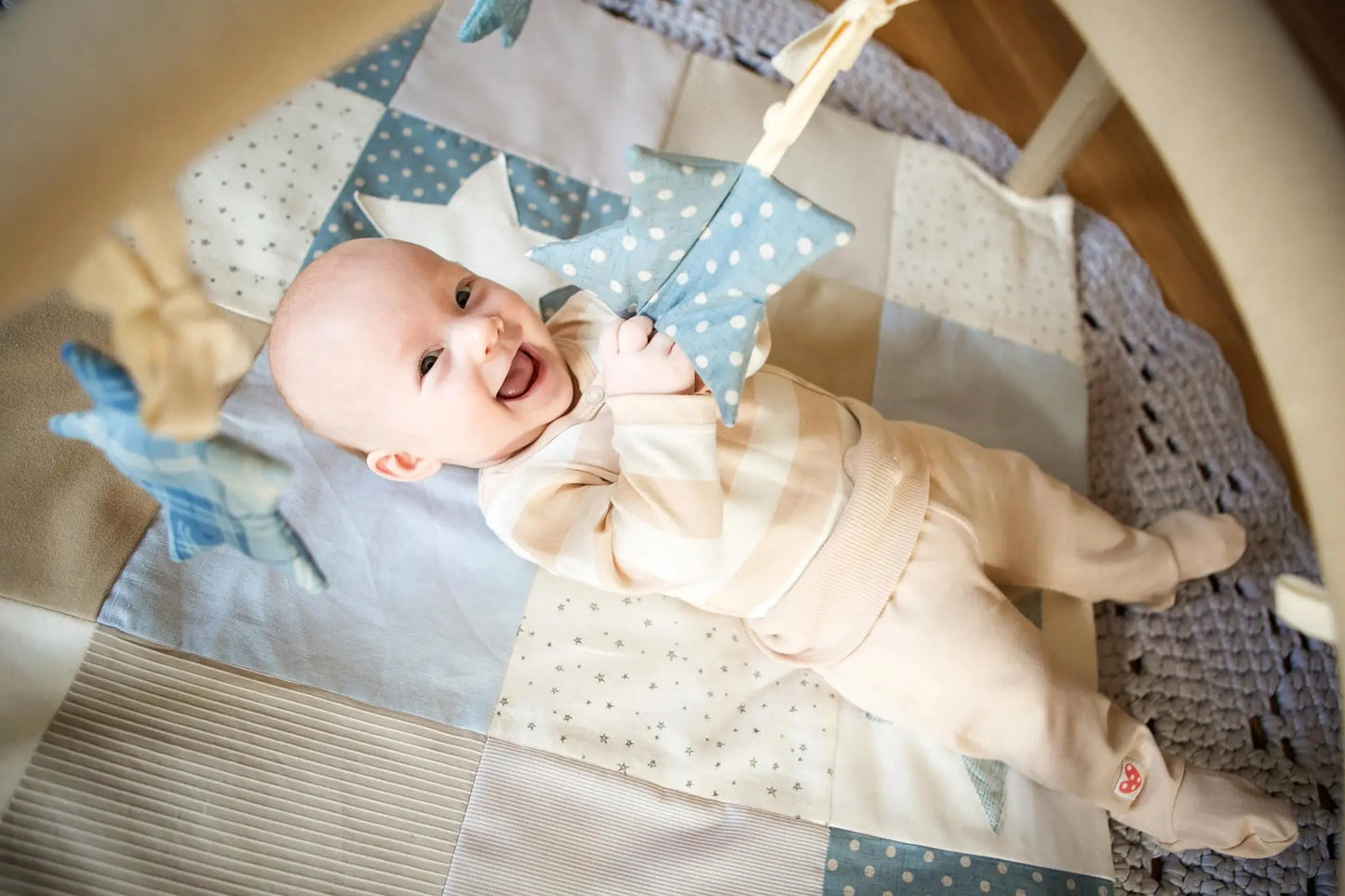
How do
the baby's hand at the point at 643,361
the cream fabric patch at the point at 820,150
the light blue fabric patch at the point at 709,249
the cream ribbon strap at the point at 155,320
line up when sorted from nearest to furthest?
the cream ribbon strap at the point at 155,320 < the light blue fabric patch at the point at 709,249 < the baby's hand at the point at 643,361 < the cream fabric patch at the point at 820,150

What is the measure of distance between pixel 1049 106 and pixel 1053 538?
0.74 meters

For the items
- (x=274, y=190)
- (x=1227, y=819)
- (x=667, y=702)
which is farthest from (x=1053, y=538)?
(x=274, y=190)

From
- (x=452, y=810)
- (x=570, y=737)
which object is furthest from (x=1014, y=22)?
(x=452, y=810)

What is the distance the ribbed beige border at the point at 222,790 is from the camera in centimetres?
67

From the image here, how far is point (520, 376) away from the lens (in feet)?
2.56

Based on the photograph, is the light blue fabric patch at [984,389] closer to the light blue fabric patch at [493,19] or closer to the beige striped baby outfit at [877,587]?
the beige striped baby outfit at [877,587]

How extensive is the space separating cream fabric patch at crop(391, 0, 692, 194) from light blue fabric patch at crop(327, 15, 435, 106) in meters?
0.01

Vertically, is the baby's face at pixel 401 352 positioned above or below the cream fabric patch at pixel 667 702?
above

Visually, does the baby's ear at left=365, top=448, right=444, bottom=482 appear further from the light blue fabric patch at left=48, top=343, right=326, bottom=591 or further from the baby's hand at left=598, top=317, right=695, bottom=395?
the light blue fabric patch at left=48, top=343, right=326, bottom=591

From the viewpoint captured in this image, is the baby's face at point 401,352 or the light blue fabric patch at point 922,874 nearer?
the baby's face at point 401,352

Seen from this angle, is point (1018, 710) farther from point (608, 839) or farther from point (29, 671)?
point (29, 671)

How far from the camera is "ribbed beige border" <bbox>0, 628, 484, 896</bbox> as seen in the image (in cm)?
67

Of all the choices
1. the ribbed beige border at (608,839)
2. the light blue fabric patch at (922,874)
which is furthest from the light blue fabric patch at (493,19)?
the light blue fabric patch at (922,874)

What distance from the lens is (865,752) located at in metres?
0.85
